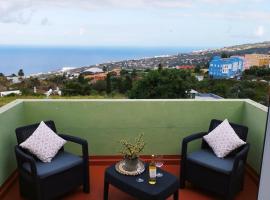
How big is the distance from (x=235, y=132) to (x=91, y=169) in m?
1.83

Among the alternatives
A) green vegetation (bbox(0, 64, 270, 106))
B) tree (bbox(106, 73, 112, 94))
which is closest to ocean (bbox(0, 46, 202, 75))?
green vegetation (bbox(0, 64, 270, 106))

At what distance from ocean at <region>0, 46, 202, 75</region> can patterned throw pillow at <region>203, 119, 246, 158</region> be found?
1408mm

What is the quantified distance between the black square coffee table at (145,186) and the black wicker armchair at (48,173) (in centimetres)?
37

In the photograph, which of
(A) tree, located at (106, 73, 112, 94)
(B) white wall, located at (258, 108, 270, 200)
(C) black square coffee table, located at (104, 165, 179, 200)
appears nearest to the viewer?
(B) white wall, located at (258, 108, 270, 200)

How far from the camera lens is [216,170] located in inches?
112

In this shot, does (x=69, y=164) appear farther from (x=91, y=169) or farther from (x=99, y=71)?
(x=99, y=71)

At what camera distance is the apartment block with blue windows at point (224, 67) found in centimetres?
357

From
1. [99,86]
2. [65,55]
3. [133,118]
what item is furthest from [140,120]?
[65,55]

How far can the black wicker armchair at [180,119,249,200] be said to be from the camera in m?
2.79

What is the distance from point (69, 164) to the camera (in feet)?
9.40

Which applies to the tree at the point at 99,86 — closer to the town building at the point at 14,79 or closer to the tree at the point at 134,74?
the tree at the point at 134,74

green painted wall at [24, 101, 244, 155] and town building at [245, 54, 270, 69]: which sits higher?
town building at [245, 54, 270, 69]

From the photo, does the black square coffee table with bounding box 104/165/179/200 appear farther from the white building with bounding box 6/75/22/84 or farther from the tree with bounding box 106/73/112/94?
the white building with bounding box 6/75/22/84

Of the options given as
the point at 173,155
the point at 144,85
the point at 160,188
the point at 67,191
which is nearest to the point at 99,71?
the point at 144,85
